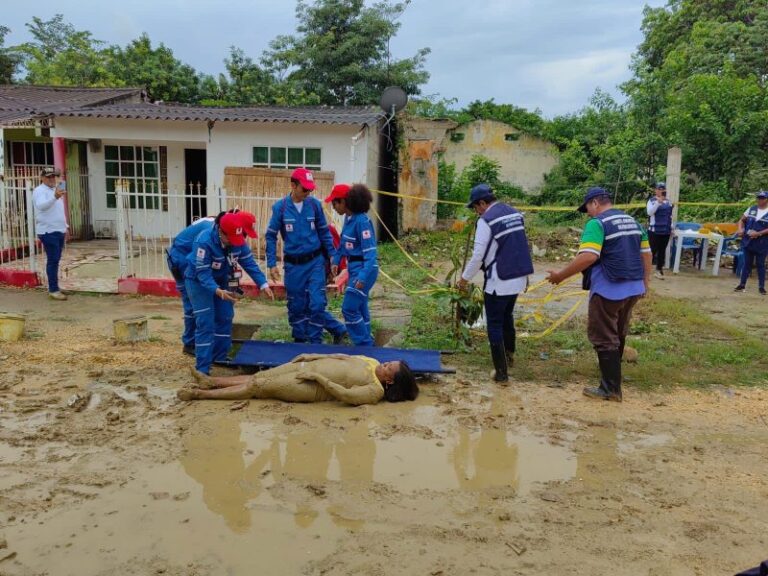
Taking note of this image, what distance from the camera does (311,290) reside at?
6.36m

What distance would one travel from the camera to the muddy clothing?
16.7 ft

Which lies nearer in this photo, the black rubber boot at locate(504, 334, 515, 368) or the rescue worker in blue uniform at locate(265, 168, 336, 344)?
the rescue worker in blue uniform at locate(265, 168, 336, 344)

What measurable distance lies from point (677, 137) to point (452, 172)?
611cm

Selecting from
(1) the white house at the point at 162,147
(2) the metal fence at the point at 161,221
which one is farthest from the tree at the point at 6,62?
(2) the metal fence at the point at 161,221

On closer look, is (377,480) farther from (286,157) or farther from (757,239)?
(286,157)

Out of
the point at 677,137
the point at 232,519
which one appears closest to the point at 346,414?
the point at 232,519

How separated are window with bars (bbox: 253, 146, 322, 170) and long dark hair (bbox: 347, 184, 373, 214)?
803 cm

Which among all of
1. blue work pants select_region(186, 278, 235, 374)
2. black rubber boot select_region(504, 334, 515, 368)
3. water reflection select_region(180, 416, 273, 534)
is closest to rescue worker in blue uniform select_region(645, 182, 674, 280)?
black rubber boot select_region(504, 334, 515, 368)

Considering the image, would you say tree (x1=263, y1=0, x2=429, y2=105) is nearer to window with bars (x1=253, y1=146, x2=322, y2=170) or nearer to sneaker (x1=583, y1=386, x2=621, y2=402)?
window with bars (x1=253, y1=146, x2=322, y2=170)

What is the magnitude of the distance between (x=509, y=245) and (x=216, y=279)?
257 centimetres

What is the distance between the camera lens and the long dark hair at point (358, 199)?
6.08 m

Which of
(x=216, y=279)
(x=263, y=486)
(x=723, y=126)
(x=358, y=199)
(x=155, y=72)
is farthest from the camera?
(x=155, y=72)

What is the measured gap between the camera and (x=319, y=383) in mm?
5082

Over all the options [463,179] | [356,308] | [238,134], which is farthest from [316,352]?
[463,179]
